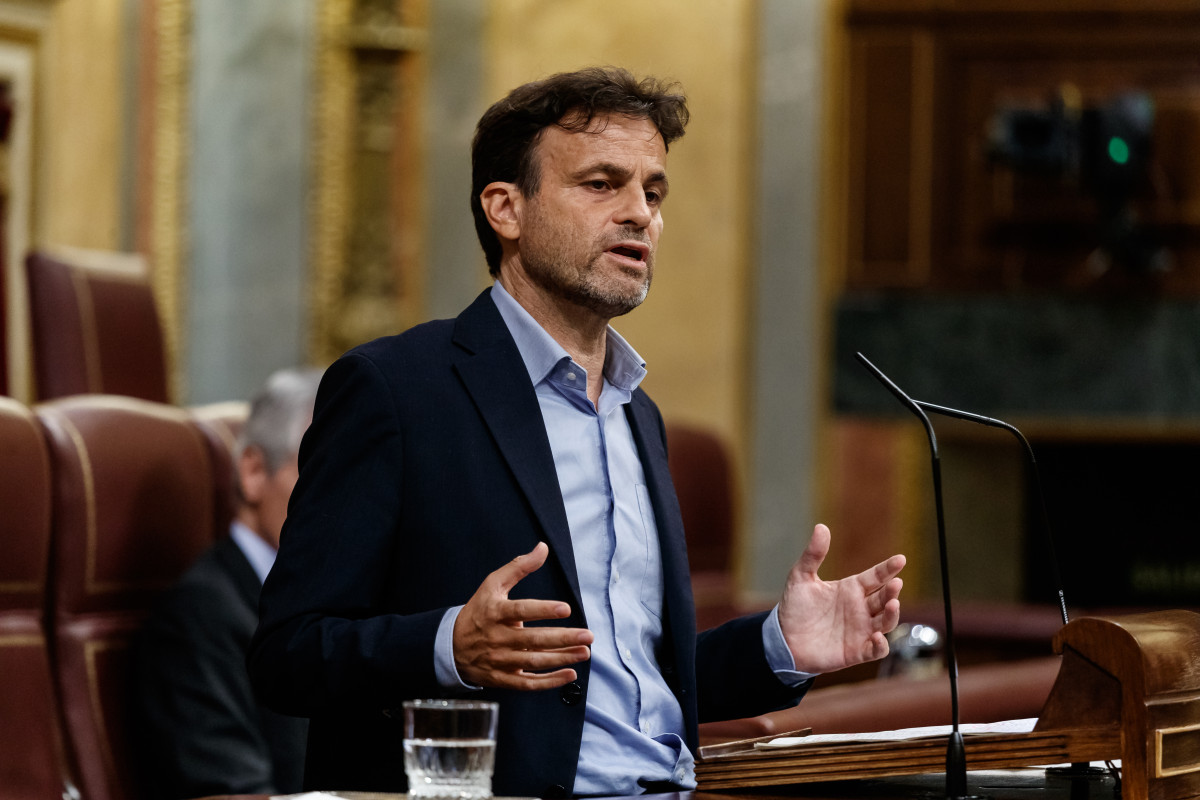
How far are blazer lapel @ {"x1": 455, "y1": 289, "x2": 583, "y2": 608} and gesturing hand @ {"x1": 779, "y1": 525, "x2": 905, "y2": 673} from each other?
0.22m

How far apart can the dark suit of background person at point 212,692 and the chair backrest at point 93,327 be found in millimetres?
1040

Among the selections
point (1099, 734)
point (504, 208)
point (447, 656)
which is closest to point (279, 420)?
point (504, 208)

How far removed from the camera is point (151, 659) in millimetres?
2254

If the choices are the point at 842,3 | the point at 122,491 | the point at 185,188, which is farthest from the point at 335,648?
the point at 842,3

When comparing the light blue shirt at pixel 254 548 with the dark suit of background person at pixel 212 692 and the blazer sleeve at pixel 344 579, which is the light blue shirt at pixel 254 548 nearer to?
the dark suit of background person at pixel 212 692

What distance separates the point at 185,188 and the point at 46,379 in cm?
200

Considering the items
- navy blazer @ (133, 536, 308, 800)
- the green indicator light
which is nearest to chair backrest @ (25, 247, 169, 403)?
navy blazer @ (133, 536, 308, 800)

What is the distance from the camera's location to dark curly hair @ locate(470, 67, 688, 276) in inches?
63.2

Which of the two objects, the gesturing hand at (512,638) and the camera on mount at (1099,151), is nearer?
the gesturing hand at (512,638)

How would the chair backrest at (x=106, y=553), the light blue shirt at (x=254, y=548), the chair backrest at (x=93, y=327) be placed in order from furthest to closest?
the chair backrest at (x=93, y=327)
the light blue shirt at (x=254, y=548)
the chair backrest at (x=106, y=553)

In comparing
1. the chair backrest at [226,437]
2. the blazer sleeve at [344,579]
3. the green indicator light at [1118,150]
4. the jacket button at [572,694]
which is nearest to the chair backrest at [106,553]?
the chair backrest at [226,437]

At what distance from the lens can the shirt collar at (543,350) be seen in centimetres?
158

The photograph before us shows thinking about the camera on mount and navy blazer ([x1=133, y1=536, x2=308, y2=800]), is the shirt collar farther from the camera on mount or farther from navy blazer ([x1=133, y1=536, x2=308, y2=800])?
the camera on mount

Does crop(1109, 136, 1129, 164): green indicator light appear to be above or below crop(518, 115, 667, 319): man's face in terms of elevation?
above
